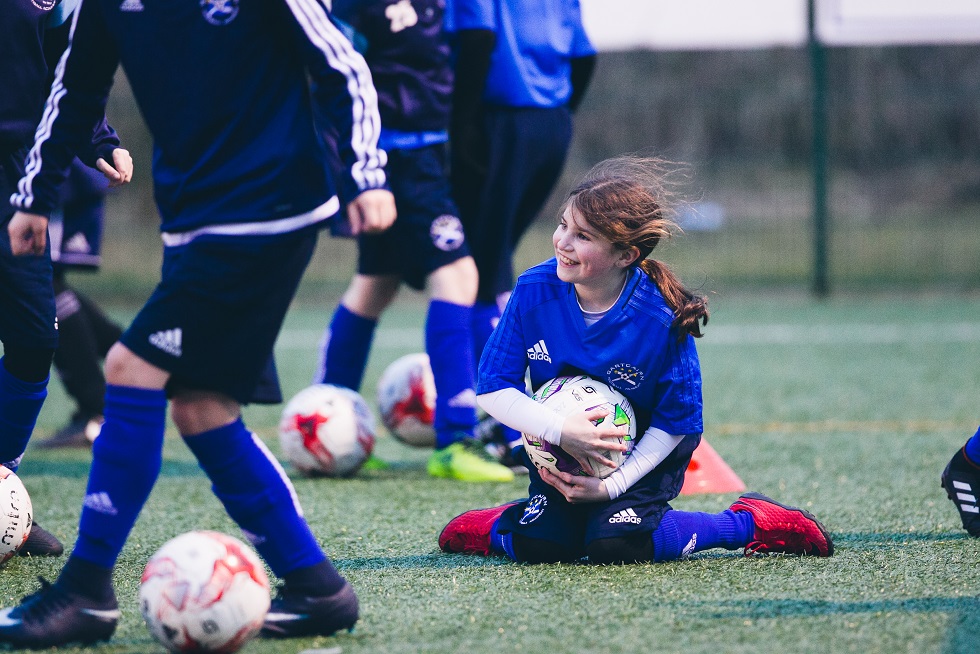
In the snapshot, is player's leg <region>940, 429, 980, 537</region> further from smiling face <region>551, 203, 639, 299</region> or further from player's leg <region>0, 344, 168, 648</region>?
player's leg <region>0, 344, 168, 648</region>

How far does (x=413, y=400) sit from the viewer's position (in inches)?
191

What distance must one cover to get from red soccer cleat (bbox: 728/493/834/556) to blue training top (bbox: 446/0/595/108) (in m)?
2.23


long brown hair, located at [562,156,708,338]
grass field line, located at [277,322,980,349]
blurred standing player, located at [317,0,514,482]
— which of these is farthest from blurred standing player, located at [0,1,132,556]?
grass field line, located at [277,322,980,349]

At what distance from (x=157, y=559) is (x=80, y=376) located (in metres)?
2.88

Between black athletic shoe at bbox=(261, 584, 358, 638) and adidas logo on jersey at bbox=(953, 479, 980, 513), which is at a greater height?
black athletic shoe at bbox=(261, 584, 358, 638)

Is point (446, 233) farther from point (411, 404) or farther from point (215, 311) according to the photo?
point (215, 311)

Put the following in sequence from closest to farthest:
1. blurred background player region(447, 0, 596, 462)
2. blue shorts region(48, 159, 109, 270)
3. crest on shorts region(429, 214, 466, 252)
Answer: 1. crest on shorts region(429, 214, 466, 252)
2. blurred background player region(447, 0, 596, 462)
3. blue shorts region(48, 159, 109, 270)

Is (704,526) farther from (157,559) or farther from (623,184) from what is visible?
(157,559)

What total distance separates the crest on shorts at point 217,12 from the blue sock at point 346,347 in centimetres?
251

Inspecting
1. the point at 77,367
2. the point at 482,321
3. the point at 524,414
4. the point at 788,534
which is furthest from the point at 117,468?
the point at 77,367

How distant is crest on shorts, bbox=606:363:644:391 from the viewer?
122 inches

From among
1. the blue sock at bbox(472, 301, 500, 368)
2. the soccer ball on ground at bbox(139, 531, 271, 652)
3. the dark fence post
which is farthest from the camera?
the dark fence post

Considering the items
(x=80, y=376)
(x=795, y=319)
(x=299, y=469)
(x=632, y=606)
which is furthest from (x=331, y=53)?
(x=795, y=319)

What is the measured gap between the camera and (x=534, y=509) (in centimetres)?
318
